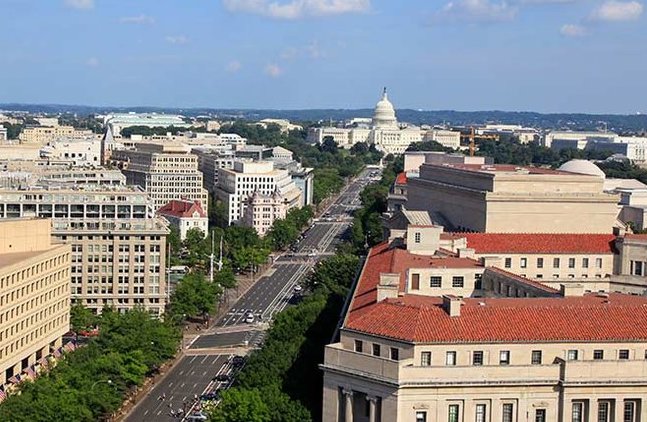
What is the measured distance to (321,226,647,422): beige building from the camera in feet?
237

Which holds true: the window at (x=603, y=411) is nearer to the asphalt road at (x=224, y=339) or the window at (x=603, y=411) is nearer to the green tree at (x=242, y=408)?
the green tree at (x=242, y=408)

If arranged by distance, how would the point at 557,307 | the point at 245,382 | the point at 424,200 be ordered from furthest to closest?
1. the point at 424,200
2. the point at 245,382
3. the point at 557,307

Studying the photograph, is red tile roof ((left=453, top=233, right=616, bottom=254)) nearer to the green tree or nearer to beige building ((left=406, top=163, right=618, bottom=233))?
beige building ((left=406, top=163, right=618, bottom=233))

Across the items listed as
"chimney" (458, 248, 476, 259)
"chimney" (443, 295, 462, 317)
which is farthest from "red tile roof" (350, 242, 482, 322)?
"chimney" (443, 295, 462, 317)

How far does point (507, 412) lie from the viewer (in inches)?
2901

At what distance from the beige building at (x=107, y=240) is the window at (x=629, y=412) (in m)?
74.6

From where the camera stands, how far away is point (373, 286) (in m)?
93.1

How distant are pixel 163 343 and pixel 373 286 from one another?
26938 mm

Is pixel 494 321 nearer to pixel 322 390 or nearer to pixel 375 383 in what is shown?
pixel 375 383

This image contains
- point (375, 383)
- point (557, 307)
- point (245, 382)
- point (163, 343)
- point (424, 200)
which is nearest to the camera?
point (375, 383)

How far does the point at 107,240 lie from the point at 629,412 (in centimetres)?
7856

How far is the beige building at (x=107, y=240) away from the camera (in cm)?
13938

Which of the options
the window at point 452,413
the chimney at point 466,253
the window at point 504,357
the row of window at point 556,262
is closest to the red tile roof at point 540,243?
the row of window at point 556,262

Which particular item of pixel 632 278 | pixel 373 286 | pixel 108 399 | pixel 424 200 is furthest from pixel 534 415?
pixel 424 200
